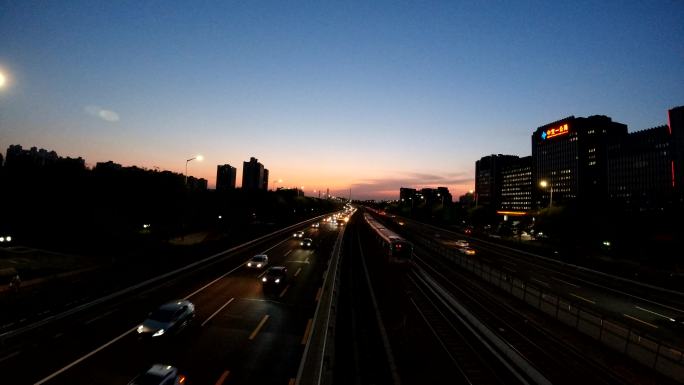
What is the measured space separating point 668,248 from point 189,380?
59307mm

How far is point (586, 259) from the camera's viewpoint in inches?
1763

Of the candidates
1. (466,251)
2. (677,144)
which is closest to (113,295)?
(466,251)

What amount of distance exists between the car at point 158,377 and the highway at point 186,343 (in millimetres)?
1899

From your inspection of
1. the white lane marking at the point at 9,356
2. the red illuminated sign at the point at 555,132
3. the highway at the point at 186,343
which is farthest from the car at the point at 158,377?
the red illuminated sign at the point at 555,132

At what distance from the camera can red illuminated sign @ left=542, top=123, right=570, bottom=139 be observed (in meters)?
183

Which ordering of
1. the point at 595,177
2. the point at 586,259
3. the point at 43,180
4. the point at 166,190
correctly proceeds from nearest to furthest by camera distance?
the point at 586,259, the point at 43,180, the point at 166,190, the point at 595,177

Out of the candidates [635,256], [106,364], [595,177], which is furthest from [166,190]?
[595,177]

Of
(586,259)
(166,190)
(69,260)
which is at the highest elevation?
(166,190)

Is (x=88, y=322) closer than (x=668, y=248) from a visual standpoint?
Yes

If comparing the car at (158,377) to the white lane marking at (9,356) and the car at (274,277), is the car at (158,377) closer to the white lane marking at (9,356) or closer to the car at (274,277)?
the white lane marking at (9,356)

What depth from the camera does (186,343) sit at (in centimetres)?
1762

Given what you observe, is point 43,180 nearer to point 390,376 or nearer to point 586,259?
point 390,376

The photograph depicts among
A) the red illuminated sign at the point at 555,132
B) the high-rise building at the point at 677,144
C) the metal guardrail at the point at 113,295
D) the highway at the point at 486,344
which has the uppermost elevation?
the red illuminated sign at the point at 555,132

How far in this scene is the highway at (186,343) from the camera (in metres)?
14.6
